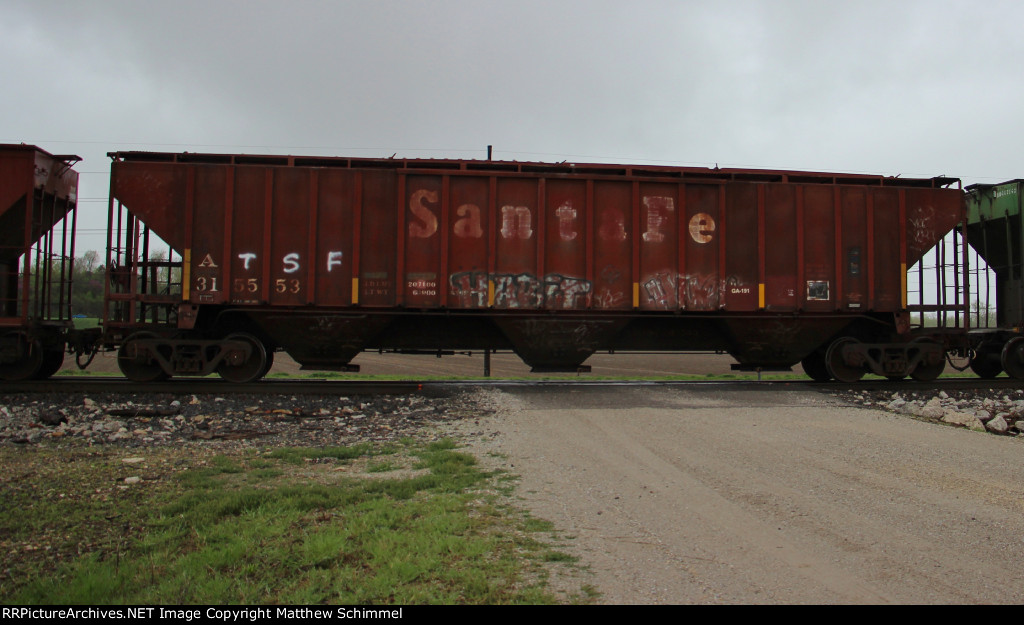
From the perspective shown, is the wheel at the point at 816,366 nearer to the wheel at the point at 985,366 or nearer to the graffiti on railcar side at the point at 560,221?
the wheel at the point at 985,366

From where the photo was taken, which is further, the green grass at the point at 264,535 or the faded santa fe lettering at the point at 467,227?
the faded santa fe lettering at the point at 467,227

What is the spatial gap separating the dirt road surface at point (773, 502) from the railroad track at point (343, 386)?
2945mm

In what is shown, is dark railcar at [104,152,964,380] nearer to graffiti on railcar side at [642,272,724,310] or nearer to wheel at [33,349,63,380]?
graffiti on railcar side at [642,272,724,310]

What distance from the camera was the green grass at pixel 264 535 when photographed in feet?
10.9

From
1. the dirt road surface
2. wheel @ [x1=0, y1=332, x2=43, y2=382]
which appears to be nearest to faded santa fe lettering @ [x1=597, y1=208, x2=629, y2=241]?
the dirt road surface

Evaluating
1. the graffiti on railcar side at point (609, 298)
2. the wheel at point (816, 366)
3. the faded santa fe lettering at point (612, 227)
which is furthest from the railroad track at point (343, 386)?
the faded santa fe lettering at point (612, 227)

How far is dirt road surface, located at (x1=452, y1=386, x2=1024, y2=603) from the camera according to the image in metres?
3.49

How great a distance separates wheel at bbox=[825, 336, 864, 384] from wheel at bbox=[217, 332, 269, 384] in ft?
36.7

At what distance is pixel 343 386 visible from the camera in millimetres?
11602

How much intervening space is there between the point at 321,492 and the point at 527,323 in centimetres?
693

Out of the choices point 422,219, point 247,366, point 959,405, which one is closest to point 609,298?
point 422,219
